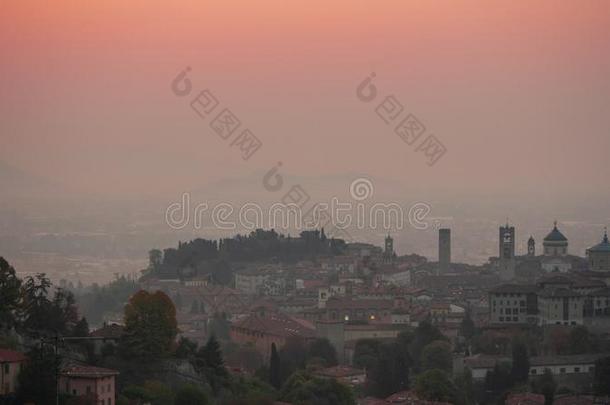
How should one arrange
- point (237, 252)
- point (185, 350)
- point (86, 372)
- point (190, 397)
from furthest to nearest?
point (237, 252) < point (185, 350) < point (190, 397) < point (86, 372)

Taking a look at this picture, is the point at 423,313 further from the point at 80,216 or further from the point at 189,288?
the point at 80,216

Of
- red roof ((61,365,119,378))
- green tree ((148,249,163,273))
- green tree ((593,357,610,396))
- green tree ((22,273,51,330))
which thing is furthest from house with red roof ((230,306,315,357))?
green tree ((148,249,163,273))

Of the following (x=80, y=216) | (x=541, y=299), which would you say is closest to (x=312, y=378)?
(x=541, y=299)

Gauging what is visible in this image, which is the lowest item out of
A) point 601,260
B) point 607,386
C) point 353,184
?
point 607,386

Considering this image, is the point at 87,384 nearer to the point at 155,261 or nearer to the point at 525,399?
the point at 525,399

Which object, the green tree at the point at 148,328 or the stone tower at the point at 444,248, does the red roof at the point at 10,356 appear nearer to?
the green tree at the point at 148,328

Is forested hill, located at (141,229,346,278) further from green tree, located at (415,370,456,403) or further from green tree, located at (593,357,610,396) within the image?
green tree, located at (415,370,456,403)

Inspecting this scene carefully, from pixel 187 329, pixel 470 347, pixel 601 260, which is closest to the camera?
pixel 470 347

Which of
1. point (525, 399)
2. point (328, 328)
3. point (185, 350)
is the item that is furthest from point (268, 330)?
point (185, 350)
